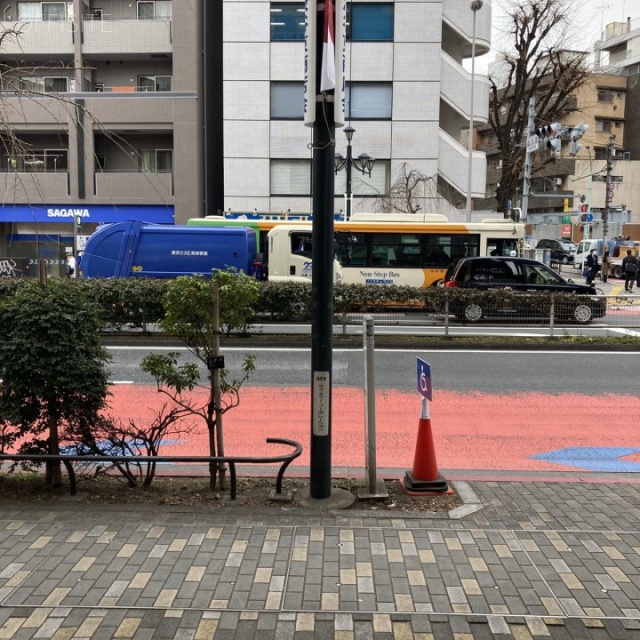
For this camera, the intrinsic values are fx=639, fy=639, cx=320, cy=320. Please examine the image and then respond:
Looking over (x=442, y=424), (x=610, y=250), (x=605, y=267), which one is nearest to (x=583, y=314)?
(x=442, y=424)

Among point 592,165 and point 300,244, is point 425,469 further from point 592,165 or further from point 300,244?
point 592,165

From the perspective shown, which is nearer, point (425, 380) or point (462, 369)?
point (425, 380)

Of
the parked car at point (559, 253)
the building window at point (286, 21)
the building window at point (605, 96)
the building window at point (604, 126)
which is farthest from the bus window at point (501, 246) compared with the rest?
the building window at point (605, 96)

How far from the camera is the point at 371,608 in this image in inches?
142

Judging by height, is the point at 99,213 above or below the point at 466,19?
below

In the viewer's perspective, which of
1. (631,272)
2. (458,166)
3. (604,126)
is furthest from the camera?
(604,126)

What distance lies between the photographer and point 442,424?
26.6 feet

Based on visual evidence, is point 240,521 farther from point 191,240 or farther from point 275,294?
point 191,240

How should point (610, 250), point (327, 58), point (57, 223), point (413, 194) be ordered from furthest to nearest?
point (610, 250) → point (57, 223) → point (413, 194) → point (327, 58)

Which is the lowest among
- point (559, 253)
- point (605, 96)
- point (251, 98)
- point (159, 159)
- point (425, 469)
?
point (425, 469)

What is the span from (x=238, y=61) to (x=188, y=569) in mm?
31141

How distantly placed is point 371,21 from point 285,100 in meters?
5.64

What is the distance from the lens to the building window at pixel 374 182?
3175 centimetres

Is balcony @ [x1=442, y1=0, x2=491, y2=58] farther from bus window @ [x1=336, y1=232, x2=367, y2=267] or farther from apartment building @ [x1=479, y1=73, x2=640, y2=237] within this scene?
apartment building @ [x1=479, y1=73, x2=640, y2=237]
